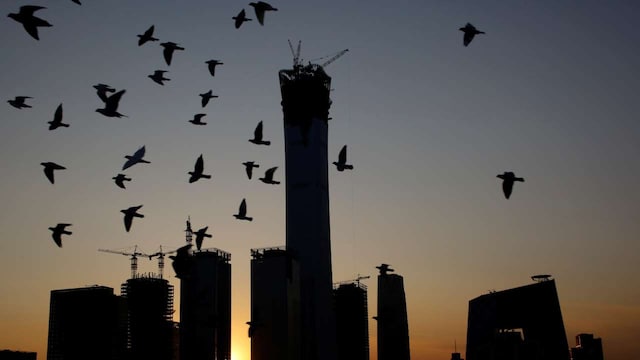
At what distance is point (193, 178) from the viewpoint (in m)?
93.0

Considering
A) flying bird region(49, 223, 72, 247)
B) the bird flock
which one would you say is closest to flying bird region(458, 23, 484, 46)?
the bird flock

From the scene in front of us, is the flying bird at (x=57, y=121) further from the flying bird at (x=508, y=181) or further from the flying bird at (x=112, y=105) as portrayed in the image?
the flying bird at (x=508, y=181)

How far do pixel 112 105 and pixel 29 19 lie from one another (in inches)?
526

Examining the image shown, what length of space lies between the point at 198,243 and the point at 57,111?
31.9 meters

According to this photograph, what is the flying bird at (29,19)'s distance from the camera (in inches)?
2837

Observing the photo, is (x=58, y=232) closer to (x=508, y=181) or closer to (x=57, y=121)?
(x=57, y=121)

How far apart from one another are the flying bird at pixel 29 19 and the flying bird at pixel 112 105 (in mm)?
12383

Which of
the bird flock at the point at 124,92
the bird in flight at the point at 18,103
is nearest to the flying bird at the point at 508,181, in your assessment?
the bird flock at the point at 124,92

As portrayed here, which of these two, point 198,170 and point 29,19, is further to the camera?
point 198,170

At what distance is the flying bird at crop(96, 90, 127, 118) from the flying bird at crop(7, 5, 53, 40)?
1238cm

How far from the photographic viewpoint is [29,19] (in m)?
73.5

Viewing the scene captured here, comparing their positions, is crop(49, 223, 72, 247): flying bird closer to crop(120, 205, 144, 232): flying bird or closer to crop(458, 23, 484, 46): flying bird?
crop(120, 205, 144, 232): flying bird

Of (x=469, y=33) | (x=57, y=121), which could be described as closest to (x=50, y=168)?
(x=57, y=121)

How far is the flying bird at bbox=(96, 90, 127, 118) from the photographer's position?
272 ft
